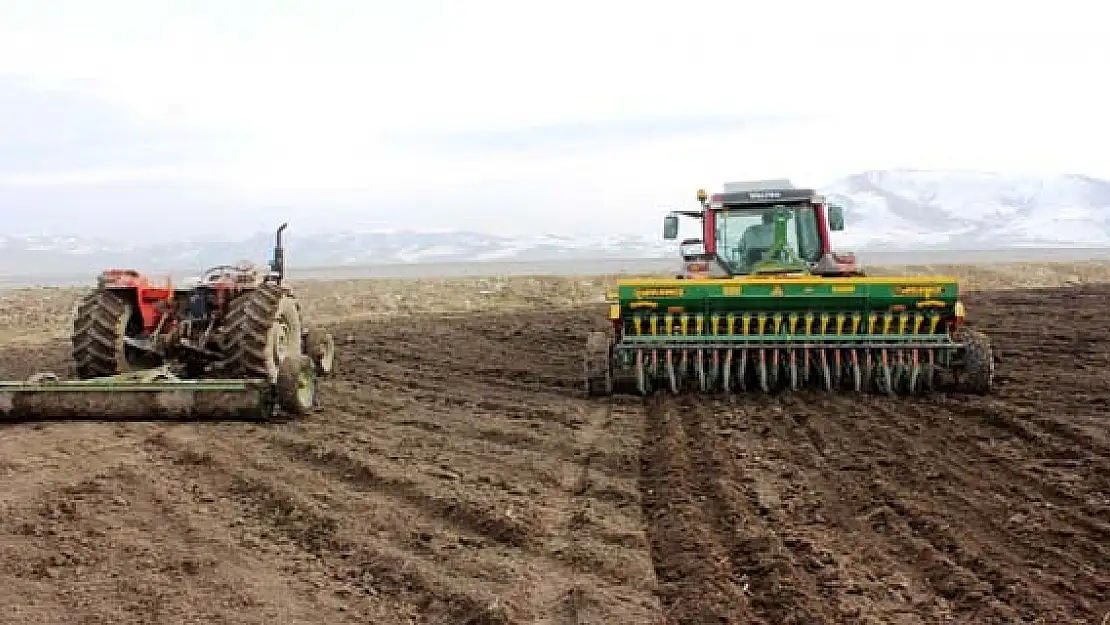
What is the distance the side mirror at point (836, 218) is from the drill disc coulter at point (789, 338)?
1.43 m

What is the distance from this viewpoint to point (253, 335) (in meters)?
8.59

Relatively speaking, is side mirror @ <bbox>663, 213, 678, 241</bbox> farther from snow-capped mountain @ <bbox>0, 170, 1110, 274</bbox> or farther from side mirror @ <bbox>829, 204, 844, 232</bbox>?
snow-capped mountain @ <bbox>0, 170, 1110, 274</bbox>

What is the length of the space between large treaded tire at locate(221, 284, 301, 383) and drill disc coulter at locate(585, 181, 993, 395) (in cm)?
310

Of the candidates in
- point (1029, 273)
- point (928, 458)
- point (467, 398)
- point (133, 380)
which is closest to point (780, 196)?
point (467, 398)

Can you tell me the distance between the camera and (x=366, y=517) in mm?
5574

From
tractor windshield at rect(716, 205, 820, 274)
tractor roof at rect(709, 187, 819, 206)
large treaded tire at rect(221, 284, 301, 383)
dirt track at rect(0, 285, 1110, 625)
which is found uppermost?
tractor roof at rect(709, 187, 819, 206)

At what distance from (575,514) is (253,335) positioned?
3.92m

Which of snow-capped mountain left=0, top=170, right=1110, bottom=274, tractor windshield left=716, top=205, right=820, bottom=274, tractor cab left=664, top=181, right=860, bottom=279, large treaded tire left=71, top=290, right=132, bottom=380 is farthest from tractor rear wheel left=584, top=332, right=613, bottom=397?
snow-capped mountain left=0, top=170, right=1110, bottom=274

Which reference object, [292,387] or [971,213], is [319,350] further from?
[971,213]

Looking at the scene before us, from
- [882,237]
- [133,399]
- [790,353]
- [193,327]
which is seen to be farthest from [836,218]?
[882,237]

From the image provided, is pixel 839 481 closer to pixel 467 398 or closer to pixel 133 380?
pixel 467 398

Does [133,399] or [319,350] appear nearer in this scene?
[133,399]

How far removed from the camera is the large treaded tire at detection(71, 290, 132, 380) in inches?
345

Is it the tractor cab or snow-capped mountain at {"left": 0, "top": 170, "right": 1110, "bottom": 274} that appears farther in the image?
snow-capped mountain at {"left": 0, "top": 170, "right": 1110, "bottom": 274}
